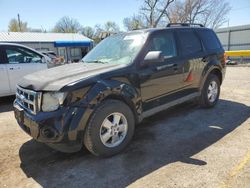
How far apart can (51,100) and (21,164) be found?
1.16m

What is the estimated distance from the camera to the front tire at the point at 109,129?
3314 millimetres

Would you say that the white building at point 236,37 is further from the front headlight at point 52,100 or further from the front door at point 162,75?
the front headlight at point 52,100

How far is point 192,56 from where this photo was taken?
4953mm

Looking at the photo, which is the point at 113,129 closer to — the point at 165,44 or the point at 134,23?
the point at 165,44

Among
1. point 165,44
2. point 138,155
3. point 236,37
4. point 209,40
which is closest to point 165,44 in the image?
point 165,44

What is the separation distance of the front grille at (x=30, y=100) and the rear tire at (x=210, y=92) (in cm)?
366

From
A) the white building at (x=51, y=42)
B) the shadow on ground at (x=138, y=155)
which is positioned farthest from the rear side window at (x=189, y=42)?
the white building at (x=51, y=42)

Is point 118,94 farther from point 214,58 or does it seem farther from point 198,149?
point 214,58

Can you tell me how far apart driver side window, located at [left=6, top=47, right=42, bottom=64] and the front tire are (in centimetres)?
478

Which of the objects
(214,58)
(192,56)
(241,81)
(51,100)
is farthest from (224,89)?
(51,100)

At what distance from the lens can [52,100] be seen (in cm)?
312

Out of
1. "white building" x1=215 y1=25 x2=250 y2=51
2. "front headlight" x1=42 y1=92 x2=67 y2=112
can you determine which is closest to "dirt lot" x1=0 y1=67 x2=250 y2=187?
"front headlight" x1=42 y1=92 x2=67 y2=112

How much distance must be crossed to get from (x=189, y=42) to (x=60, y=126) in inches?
129

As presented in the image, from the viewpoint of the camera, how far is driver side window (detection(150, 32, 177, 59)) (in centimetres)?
430
